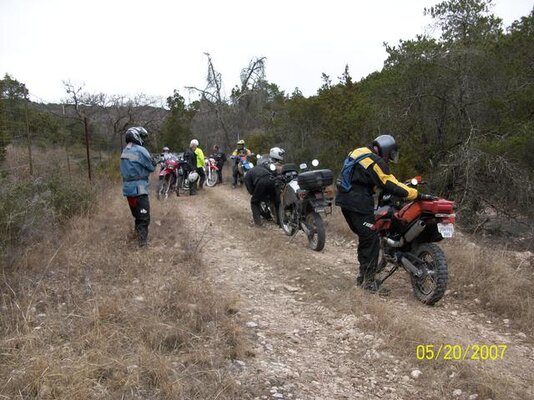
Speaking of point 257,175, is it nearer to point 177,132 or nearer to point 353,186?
point 353,186

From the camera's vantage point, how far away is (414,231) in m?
5.09

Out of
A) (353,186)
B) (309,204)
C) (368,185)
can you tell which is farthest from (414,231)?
(309,204)

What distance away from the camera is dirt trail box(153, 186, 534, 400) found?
11.3 ft

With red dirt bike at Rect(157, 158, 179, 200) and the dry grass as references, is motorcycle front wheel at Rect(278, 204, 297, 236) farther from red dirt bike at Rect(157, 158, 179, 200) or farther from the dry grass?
red dirt bike at Rect(157, 158, 179, 200)

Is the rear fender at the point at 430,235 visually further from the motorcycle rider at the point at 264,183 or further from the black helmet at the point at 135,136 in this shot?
the black helmet at the point at 135,136

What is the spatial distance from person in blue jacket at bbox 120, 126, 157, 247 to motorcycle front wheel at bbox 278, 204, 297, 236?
238 cm

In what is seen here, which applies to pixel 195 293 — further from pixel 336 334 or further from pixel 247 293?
pixel 336 334

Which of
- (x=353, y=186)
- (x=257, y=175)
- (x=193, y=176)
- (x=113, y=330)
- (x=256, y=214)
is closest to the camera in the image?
(x=113, y=330)


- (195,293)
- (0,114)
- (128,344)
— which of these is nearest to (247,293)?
(195,293)

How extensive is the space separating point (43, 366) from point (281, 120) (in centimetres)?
1506

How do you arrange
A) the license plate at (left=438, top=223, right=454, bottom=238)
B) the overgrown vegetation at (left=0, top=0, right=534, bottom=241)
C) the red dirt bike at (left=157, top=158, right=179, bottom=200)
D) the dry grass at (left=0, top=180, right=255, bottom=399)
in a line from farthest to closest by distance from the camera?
the red dirt bike at (left=157, top=158, right=179, bottom=200)
the overgrown vegetation at (left=0, top=0, right=534, bottom=241)
the license plate at (left=438, top=223, right=454, bottom=238)
the dry grass at (left=0, top=180, right=255, bottom=399)

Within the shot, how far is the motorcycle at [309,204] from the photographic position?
726cm

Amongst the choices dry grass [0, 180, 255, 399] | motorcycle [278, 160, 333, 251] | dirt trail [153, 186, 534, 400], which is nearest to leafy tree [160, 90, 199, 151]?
motorcycle [278, 160, 333, 251]

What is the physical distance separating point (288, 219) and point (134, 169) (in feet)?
8.94
